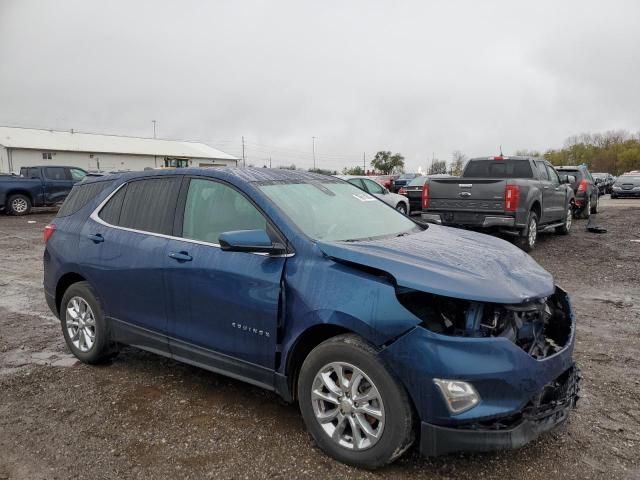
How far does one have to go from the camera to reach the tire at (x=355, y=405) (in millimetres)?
2709

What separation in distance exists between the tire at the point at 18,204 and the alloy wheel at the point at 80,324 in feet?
56.8

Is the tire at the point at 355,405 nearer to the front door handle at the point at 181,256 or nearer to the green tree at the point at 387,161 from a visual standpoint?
the front door handle at the point at 181,256

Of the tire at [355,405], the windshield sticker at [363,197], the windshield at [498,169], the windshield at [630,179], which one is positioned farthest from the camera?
the windshield at [630,179]

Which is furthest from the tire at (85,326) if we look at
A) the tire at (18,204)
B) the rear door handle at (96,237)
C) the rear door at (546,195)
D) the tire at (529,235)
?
the tire at (18,204)

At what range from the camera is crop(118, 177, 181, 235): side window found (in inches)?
155

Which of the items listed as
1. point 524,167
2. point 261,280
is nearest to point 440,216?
point 524,167

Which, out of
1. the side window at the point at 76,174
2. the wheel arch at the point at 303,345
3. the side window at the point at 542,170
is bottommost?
the wheel arch at the point at 303,345

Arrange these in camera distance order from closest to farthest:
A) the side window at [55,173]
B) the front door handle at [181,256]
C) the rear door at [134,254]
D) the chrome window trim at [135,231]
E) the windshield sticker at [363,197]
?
the chrome window trim at [135,231], the front door handle at [181,256], the rear door at [134,254], the windshield sticker at [363,197], the side window at [55,173]

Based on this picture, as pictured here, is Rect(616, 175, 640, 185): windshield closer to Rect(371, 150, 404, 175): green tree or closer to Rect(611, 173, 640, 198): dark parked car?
Rect(611, 173, 640, 198): dark parked car

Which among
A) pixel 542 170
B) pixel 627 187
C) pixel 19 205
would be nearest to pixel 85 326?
pixel 542 170

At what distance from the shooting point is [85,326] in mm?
4445

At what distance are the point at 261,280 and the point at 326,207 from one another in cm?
86

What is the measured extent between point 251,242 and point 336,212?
0.85 metres

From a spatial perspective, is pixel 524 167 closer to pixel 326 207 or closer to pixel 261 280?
pixel 326 207
